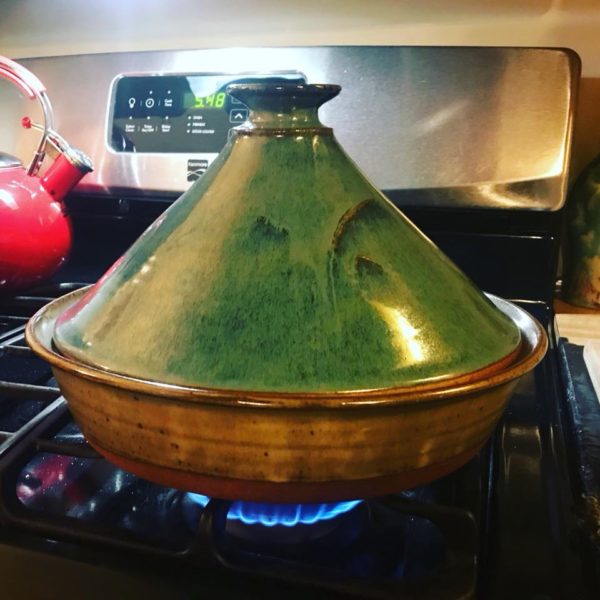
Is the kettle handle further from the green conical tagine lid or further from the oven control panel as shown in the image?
the green conical tagine lid

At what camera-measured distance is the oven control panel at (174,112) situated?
32.1 inches

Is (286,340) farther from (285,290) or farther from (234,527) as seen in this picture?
(234,527)

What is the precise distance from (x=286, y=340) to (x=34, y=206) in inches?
20.7

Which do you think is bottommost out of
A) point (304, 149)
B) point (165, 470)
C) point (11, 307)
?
point (11, 307)

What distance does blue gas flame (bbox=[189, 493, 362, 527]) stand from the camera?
433mm

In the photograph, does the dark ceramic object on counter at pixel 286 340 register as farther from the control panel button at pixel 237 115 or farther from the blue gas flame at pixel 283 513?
the control panel button at pixel 237 115

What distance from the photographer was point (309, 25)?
930mm

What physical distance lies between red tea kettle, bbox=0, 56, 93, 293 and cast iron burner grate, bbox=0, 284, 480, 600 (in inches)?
12.0

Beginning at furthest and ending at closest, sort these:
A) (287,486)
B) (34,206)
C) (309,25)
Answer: (309,25)
(34,206)
(287,486)

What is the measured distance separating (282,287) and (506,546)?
0.20 m

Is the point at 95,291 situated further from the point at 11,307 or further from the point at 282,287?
the point at 11,307

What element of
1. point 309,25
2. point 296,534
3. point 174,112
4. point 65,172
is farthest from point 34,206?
point 296,534

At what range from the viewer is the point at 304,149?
44 centimetres

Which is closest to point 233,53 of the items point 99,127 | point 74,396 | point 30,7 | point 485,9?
point 99,127
